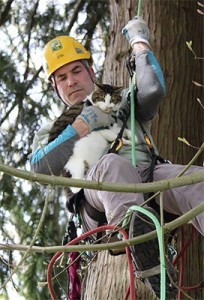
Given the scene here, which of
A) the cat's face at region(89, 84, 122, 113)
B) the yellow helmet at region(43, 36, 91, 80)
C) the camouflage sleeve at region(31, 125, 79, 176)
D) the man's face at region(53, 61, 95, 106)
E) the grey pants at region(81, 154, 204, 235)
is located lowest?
the grey pants at region(81, 154, 204, 235)

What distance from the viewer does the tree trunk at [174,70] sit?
4.51 m

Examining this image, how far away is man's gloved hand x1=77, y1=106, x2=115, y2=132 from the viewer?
11.4 feet

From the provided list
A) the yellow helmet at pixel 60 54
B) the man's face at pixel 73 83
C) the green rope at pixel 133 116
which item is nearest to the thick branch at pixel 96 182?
the green rope at pixel 133 116

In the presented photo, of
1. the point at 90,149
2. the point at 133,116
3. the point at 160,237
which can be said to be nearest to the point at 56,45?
the point at 90,149

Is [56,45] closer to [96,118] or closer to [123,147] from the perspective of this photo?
[96,118]

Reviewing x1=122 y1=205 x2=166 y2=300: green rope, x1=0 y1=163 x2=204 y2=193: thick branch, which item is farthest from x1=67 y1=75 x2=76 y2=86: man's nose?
x1=0 y1=163 x2=204 y2=193: thick branch

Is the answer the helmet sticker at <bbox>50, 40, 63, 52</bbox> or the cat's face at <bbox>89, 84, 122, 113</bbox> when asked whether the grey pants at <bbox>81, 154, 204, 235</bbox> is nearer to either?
the cat's face at <bbox>89, 84, 122, 113</bbox>

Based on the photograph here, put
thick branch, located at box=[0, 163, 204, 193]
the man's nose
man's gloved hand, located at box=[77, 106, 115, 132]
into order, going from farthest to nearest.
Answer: the man's nose, man's gloved hand, located at box=[77, 106, 115, 132], thick branch, located at box=[0, 163, 204, 193]

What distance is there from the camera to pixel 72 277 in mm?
3459

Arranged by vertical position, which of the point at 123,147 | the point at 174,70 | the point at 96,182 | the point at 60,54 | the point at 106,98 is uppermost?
the point at 174,70

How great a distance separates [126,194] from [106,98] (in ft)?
2.74

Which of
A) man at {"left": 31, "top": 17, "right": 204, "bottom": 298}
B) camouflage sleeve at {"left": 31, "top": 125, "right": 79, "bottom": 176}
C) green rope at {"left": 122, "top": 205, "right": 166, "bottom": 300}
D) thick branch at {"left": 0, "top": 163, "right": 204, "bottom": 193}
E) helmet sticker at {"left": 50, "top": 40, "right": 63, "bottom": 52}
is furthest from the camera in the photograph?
helmet sticker at {"left": 50, "top": 40, "right": 63, "bottom": 52}

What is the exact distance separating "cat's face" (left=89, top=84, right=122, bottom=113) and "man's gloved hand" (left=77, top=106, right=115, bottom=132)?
0.04 metres

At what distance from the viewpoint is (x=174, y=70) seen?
15.6 ft
